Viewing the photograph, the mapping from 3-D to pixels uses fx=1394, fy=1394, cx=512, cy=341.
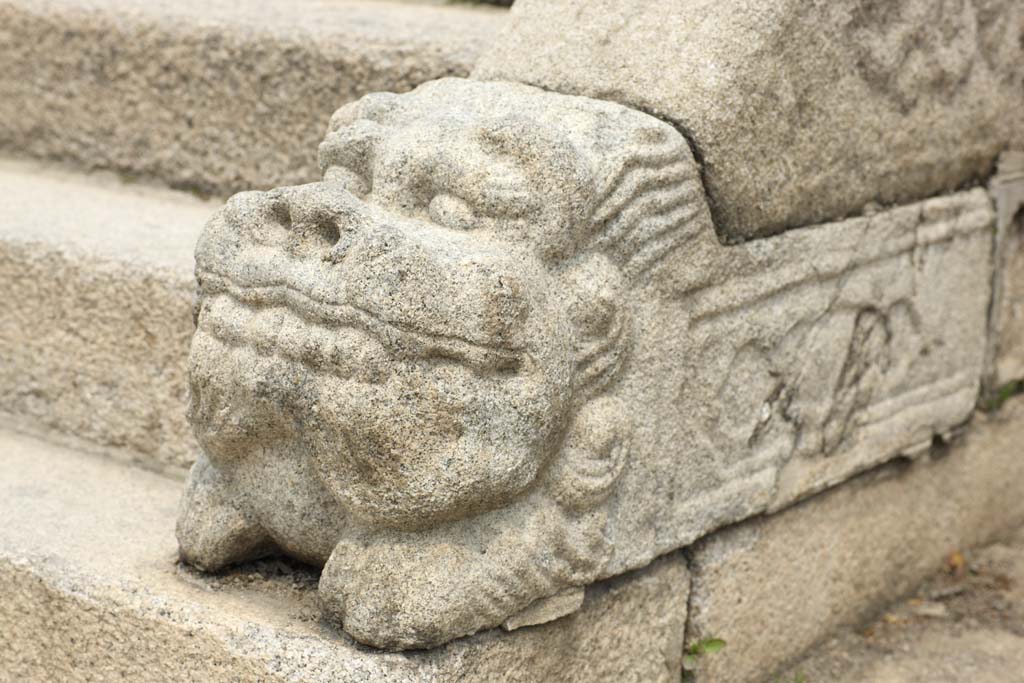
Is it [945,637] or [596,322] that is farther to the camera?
[945,637]

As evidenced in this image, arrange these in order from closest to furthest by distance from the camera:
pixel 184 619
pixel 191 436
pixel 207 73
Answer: pixel 184 619 → pixel 191 436 → pixel 207 73

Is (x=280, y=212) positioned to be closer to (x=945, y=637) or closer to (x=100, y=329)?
(x=100, y=329)

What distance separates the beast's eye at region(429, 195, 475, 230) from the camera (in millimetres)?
1716

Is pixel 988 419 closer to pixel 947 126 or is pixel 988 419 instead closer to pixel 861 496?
pixel 861 496

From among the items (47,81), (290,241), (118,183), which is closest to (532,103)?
(290,241)

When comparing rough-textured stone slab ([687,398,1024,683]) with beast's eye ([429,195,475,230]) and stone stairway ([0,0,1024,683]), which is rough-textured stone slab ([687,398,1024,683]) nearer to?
stone stairway ([0,0,1024,683])

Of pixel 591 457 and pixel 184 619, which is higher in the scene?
pixel 591 457

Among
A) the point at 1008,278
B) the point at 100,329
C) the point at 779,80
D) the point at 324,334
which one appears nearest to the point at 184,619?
the point at 324,334

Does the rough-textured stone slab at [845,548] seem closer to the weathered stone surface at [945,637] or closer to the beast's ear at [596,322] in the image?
the weathered stone surface at [945,637]

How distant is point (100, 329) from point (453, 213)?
85 cm

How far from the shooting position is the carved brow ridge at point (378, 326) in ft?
5.24

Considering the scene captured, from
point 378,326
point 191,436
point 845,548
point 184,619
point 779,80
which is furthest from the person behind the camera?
point 845,548

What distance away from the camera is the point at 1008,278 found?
108 inches

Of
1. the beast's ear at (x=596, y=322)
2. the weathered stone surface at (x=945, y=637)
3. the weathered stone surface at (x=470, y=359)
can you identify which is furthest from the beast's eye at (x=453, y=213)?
the weathered stone surface at (x=945, y=637)
